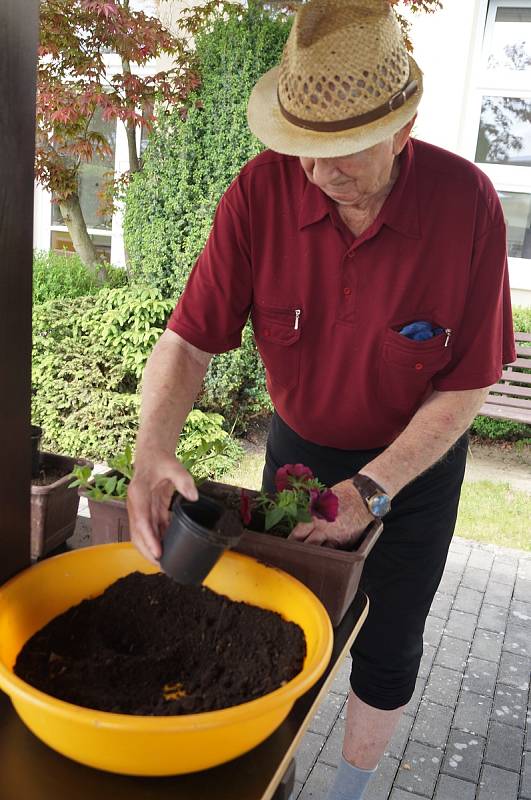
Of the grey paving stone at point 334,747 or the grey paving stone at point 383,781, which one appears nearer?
the grey paving stone at point 383,781

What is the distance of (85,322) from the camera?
17.7 feet

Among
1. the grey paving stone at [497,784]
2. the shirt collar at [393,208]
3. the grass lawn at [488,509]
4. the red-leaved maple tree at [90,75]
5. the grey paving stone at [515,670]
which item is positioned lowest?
the grey paving stone at [497,784]

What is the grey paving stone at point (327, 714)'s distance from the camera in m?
2.92

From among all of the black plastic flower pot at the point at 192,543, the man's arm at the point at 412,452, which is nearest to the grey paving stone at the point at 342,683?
the man's arm at the point at 412,452

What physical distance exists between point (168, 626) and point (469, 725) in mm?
2268

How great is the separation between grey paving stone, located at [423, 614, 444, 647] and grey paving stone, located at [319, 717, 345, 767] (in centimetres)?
80

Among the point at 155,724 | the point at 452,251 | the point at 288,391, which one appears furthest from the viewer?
the point at 288,391

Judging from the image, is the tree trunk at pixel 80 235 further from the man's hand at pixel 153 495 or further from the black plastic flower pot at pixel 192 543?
the black plastic flower pot at pixel 192 543

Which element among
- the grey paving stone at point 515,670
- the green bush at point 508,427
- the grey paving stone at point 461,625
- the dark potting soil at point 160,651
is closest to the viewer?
the dark potting soil at point 160,651

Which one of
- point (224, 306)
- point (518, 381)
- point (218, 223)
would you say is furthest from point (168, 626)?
point (518, 381)

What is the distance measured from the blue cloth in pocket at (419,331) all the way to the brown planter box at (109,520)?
2.59 feet

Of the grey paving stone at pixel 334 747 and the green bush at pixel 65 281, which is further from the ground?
the green bush at pixel 65 281

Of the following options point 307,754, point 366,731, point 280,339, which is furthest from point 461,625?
point 280,339

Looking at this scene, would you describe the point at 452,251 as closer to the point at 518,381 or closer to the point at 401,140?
the point at 401,140
